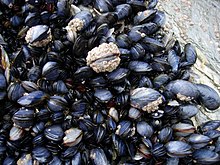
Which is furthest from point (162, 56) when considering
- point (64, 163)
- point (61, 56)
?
point (64, 163)

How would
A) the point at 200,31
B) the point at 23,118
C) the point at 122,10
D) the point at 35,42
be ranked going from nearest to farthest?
the point at 23,118
the point at 35,42
the point at 122,10
the point at 200,31

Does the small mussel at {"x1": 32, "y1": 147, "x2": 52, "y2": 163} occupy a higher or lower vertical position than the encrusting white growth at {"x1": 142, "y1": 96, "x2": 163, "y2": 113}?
lower

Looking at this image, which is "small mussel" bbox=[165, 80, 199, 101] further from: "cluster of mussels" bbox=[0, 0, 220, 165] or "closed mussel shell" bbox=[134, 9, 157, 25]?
"closed mussel shell" bbox=[134, 9, 157, 25]

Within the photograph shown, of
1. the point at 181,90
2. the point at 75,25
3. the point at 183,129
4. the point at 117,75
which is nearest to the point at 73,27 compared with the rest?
the point at 75,25

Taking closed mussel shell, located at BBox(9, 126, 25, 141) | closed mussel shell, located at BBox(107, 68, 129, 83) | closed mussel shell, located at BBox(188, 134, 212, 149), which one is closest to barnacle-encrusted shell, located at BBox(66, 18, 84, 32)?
closed mussel shell, located at BBox(107, 68, 129, 83)

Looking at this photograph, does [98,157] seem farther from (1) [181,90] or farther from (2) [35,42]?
(2) [35,42]

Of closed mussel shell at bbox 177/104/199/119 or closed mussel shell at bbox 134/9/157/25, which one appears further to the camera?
closed mussel shell at bbox 134/9/157/25

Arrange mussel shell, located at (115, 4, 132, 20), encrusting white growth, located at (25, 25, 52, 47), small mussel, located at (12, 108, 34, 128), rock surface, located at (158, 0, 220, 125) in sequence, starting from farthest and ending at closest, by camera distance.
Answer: rock surface, located at (158, 0, 220, 125), mussel shell, located at (115, 4, 132, 20), encrusting white growth, located at (25, 25, 52, 47), small mussel, located at (12, 108, 34, 128)
